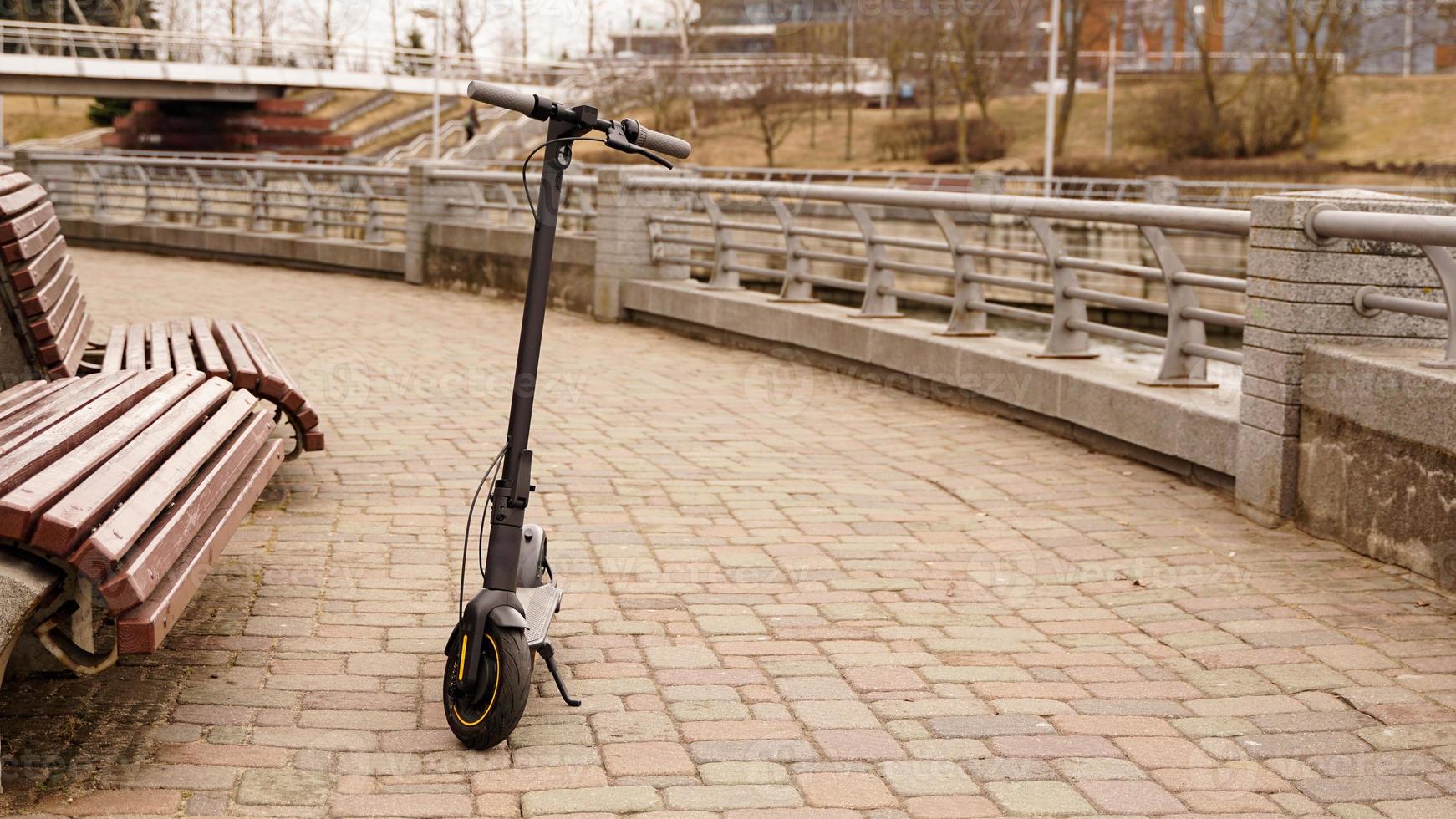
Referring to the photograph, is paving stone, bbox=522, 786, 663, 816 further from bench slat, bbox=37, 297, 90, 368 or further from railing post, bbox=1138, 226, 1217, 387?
railing post, bbox=1138, 226, 1217, 387

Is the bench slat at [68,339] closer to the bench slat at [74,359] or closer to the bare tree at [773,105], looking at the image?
the bench slat at [74,359]

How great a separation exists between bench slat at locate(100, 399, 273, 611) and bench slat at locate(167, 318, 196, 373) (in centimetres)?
86

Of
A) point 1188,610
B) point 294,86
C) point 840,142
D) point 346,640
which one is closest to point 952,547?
point 1188,610

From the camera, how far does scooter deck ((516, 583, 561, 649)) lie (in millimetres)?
4156

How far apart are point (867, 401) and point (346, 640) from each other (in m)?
5.50

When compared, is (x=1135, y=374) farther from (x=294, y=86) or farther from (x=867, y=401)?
(x=294, y=86)

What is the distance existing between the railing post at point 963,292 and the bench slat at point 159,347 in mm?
4603

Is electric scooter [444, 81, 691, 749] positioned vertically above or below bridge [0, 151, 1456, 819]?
above

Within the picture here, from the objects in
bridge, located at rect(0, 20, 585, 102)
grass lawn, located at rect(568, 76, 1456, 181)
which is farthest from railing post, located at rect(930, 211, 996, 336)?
grass lawn, located at rect(568, 76, 1456, 181)

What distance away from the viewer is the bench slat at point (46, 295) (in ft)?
19.1

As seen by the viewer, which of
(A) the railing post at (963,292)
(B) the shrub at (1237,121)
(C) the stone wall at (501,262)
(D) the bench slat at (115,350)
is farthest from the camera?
(B) the shrub at (1237,121)

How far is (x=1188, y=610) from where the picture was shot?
17.6 feet

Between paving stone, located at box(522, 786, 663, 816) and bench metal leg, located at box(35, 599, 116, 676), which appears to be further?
paving stone, located at box(522, 786, 663, 816)

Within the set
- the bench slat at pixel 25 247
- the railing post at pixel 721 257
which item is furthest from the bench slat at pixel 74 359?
the railing post at pixel 721 257
